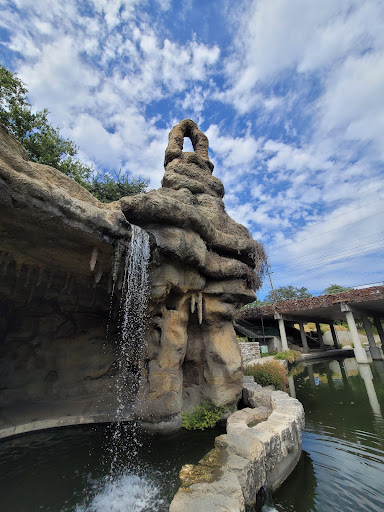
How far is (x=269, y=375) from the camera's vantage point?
36.5 ft

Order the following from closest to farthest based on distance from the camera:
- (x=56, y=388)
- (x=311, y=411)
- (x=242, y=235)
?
(x=311, y=411)
(x=56, y=388)
(x=242, y=235)

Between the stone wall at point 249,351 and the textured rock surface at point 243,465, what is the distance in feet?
36.7

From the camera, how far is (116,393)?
31.1 ft

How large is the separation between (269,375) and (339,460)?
592 cm

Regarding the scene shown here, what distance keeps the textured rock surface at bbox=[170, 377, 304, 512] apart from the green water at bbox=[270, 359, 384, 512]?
1.10 ft

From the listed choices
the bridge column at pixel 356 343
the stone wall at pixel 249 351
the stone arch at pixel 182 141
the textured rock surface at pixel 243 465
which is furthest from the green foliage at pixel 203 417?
the bridge column at pixel 356 343

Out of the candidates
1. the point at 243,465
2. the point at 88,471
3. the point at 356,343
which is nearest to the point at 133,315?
the point at 88,471

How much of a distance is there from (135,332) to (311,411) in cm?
644

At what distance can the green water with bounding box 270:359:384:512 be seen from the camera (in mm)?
4086

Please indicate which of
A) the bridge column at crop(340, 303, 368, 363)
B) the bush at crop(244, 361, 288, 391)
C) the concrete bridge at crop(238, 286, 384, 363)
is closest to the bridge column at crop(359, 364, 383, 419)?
the bridge column at crop(340, 303, 368, 363)

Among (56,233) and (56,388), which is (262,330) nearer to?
(56,388)

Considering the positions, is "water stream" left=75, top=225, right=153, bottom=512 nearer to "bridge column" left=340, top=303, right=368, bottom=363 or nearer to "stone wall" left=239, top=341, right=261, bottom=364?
"stone wall" left=239, top=341, right=261, bottom=364

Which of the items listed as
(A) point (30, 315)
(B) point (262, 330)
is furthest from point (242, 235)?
(B) point (262, 330)

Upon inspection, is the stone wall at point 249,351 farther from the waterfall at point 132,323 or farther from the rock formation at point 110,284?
the waterfall at point 132,323
